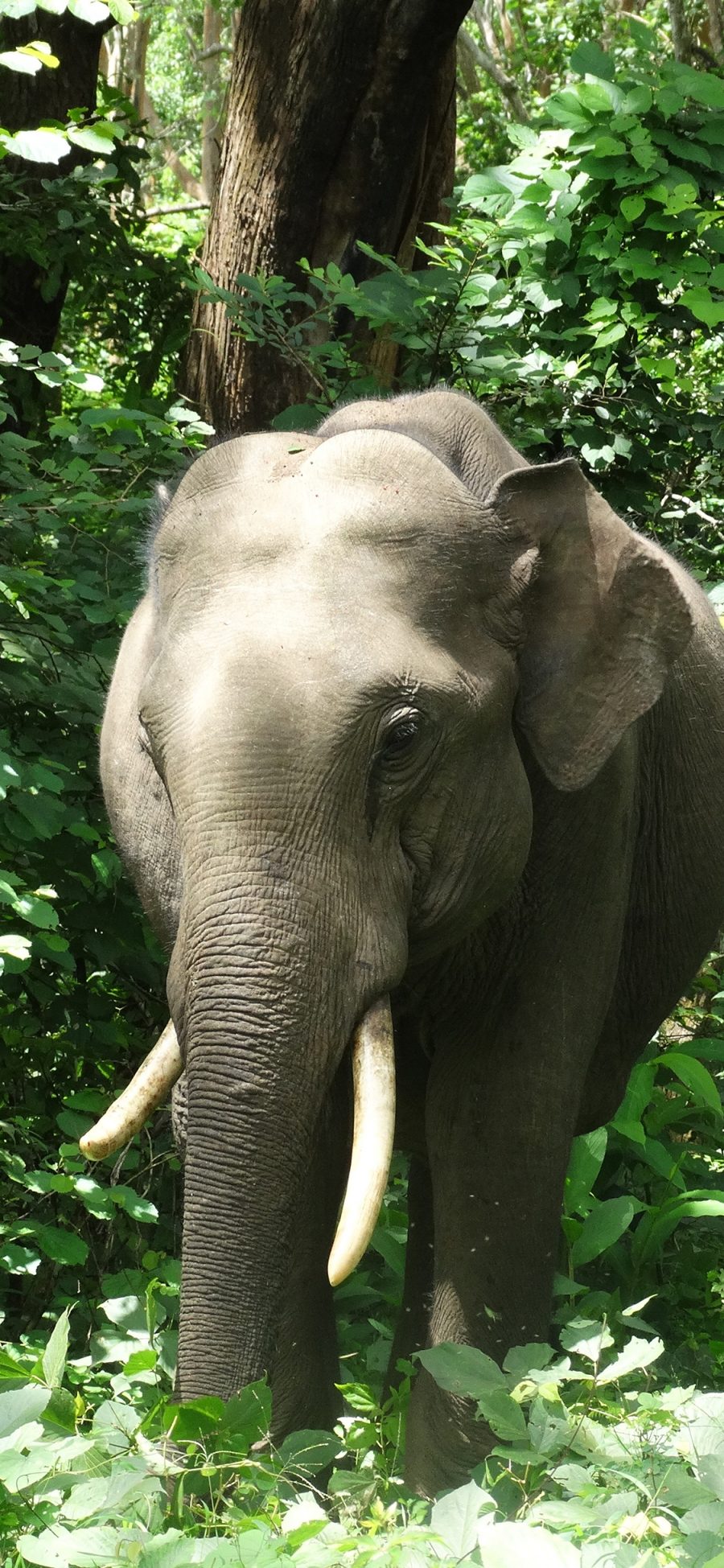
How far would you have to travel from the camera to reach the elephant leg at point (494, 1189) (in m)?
3.38

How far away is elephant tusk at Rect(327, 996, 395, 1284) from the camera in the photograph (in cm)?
256

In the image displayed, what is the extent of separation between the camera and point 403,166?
21.9 feet

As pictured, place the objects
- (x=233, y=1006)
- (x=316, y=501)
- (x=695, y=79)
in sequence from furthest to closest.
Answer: (x=695, y=79) < (x=316, y=501) < (x=233, y=1006)

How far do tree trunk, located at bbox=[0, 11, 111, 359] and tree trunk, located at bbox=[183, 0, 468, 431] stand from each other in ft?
1.98

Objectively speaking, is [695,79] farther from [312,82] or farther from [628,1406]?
[628,1406]

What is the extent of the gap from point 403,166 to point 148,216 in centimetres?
118

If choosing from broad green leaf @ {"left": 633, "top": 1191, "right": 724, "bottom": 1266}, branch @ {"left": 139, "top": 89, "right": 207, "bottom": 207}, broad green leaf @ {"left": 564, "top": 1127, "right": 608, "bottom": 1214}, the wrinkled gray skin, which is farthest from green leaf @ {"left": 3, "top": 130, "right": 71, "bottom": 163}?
branch @ {"left": 139, "top": 89, "right": 207, "bottom": 207}

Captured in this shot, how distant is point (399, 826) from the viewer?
290 centimetres

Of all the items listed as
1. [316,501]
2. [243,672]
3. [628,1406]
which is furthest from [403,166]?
[628,1406]

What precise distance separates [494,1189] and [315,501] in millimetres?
1356

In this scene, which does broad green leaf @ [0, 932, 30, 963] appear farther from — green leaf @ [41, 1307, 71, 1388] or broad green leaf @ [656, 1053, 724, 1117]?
broad green leaf @ [656, 1053, 724, 1117]

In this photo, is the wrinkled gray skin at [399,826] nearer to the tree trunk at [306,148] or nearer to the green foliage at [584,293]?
the green foliage at [584,293]

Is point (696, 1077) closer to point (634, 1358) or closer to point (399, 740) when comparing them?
point (399, 740)

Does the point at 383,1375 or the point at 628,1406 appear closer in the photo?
the point at 628,1406
